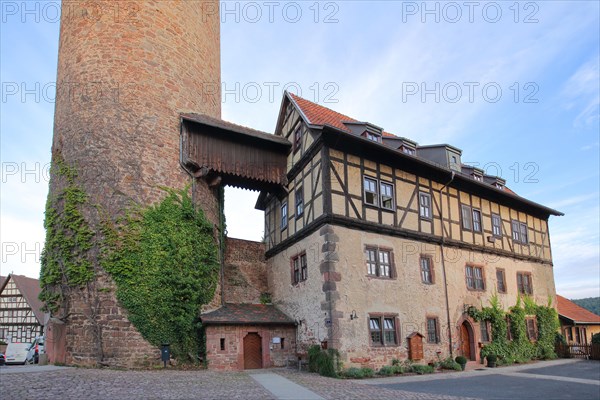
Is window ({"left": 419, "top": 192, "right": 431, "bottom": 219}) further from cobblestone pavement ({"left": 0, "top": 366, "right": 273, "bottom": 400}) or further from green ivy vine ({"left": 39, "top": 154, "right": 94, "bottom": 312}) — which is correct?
green ivy vine ({"left": 39, "top": 154, "right": 94, "bottom": 312})

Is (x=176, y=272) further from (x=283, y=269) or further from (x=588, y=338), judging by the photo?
(x=588, y=338)

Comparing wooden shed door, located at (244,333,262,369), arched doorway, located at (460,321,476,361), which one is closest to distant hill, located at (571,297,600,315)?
arched doorway, located at (460,321,476,361)

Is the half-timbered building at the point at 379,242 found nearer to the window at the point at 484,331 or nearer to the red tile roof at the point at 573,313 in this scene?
the window at the point at 484,331

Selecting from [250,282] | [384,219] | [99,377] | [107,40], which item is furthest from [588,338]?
[107,40]

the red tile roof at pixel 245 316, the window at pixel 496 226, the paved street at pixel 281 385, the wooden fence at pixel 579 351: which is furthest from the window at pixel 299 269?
the wooden fence at pixel 579 351

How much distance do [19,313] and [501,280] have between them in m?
39.2

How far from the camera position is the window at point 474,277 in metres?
21.3

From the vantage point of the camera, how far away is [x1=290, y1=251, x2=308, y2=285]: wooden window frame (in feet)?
60.5

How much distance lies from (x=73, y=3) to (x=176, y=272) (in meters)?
12.1

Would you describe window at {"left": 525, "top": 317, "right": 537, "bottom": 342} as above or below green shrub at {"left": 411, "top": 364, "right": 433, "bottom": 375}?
above

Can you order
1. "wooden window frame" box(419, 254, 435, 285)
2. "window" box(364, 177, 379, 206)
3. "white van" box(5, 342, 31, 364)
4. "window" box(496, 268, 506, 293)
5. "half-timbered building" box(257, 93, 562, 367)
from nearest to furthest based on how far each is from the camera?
"half-timbered building" box(257, 93, 562, 367) < "window" box(364, 177, 379, 206) < "wooden window frame" box(419, 254, 435, 285) < "window" box(496, 268, 506, 293) < "white van" box(5, 342, 31, 364)

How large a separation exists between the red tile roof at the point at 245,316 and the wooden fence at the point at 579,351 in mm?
13957

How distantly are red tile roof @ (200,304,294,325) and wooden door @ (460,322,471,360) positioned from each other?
23.6ft

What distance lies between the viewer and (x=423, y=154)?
899 inches
